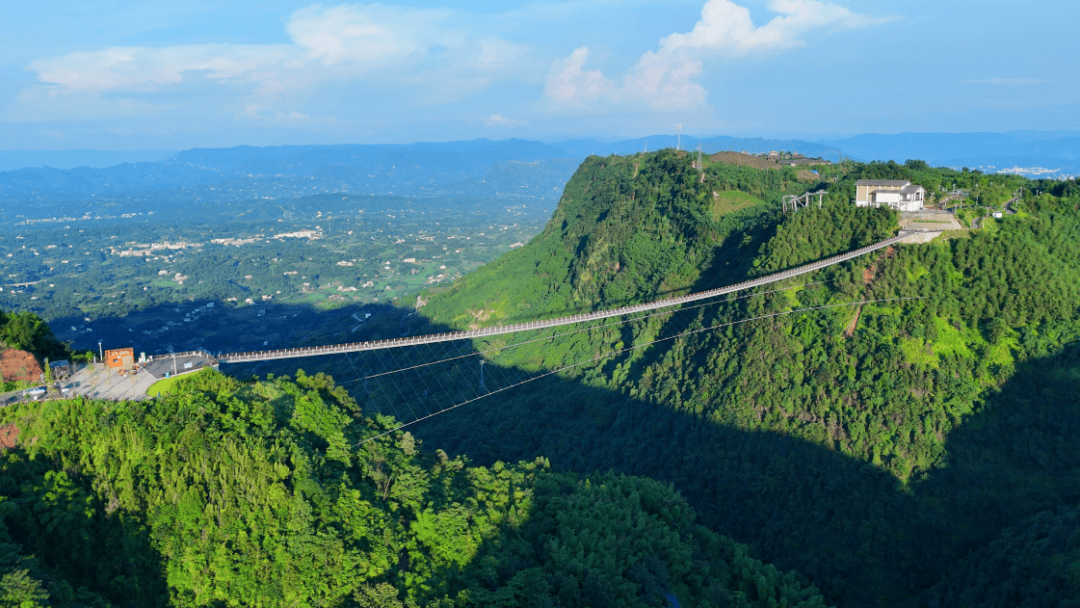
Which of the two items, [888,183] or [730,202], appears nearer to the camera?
[888,183]

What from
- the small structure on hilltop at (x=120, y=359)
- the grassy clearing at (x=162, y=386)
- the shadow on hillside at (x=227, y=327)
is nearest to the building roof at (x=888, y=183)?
the grassy clearing at (x=162, y=386)

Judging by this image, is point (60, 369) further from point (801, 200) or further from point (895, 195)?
point (801, 200)

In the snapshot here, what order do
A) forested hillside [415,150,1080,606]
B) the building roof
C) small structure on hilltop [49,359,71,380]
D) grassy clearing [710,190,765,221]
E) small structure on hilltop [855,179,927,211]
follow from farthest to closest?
A: grassy clearing [710,190,765,221], the building roof, small structure on hilltop [855,179,927,211], small structure on hilltop [49,359,71,380], forested hillside [415,150,1080,606]

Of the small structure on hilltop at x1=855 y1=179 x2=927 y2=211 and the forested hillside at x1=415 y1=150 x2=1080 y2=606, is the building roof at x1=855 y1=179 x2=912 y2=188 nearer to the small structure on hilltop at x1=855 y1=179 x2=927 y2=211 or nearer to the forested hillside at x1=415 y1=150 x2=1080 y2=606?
the small structure on hilltop at x1=855 y1=179 x2=927 y2=211

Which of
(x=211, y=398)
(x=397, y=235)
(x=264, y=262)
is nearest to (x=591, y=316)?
(x=211, y=398)

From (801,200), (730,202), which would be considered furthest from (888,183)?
(730,202)

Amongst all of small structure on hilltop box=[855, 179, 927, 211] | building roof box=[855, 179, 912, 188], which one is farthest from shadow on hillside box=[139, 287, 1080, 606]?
building roof box=[855, 179, 912, 188]
